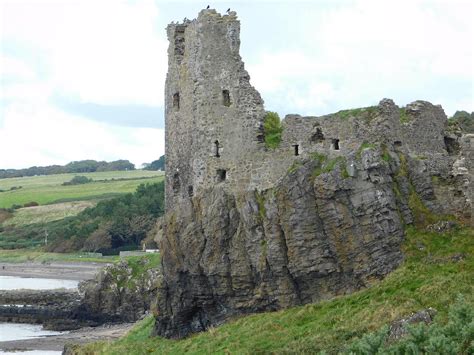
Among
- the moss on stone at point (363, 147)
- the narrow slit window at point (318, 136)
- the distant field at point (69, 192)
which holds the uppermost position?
the narrow slit window at point (318, 136)

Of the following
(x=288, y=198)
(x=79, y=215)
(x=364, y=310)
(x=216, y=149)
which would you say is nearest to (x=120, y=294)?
(x=216, y=149)

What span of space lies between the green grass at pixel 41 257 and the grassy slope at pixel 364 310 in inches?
3131

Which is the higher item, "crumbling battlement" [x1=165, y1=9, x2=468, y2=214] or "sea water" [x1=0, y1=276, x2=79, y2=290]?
"crumbling battlement" [x1=165, y1=9, x2=468, y2=214]

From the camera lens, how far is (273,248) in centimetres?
3056

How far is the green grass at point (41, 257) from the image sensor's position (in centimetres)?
11109

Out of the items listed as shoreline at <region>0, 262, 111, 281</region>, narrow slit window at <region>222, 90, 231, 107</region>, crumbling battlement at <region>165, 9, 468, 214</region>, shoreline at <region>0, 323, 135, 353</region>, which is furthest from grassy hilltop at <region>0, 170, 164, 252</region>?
narrow slit window at <region>222, 90, 231, 107</region>

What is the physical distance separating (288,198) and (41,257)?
101952mm

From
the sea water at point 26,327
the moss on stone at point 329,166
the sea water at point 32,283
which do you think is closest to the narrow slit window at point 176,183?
the moss on stone at point 329,166

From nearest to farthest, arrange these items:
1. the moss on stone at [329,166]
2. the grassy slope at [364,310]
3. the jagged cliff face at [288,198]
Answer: the grassy slope at [364,310]
the jagged cliff face at [288,198]
the moss on stone at [329,166]

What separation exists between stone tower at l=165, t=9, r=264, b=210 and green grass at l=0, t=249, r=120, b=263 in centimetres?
7469

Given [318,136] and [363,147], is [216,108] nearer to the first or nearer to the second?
[318,136]

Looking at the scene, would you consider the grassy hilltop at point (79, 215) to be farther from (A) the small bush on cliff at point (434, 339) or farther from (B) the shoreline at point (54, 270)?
(A) the small bush on cliff at point (434, 339)

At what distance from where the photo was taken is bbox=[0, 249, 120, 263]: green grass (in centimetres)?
11109

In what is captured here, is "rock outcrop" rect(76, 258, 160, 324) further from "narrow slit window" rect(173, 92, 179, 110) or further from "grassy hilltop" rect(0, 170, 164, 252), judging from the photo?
"grassy hilltop" rect(0, 170, 164, 252)
